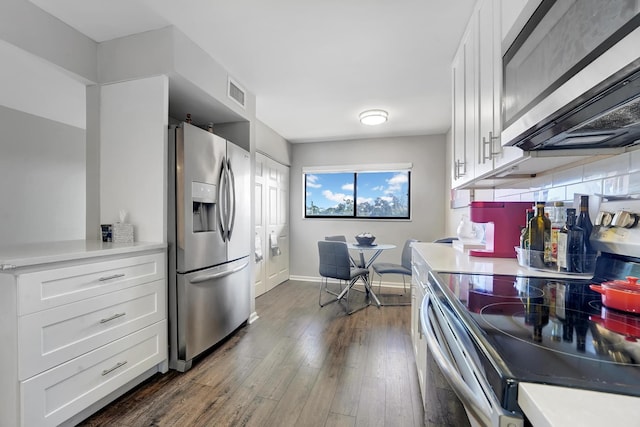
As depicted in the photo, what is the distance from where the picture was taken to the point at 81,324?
1.49m

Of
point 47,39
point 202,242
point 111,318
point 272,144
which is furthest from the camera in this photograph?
point 272,144

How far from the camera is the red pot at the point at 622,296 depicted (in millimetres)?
730

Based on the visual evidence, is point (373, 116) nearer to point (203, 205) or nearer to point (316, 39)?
point (316, 39)

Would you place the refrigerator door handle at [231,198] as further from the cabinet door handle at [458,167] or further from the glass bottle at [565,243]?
the glass bottle at [565,243]

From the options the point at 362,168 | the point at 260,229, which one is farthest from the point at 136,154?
the point at 362,168

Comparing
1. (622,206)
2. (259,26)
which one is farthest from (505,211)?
(259,26)

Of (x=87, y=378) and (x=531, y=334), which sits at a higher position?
(x=531, y=334)

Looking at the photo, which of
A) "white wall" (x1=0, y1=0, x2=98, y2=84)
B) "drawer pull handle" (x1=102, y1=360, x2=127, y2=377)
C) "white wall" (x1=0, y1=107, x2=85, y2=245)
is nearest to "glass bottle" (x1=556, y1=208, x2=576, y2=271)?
"drawer pull handle" (x1=102, y1=360, x2=127, y2=377)

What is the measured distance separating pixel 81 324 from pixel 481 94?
2.50 meters

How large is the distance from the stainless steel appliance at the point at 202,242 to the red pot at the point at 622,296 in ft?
7.18

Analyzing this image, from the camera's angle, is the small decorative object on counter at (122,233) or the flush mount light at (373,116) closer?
the small decorative object on counter at (122,233)

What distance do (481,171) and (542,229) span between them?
1.37 ft

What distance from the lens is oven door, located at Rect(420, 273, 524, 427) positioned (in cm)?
45

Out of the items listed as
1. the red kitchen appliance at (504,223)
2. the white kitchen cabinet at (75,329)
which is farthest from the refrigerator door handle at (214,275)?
the red kitchen appliance at (504,223)
